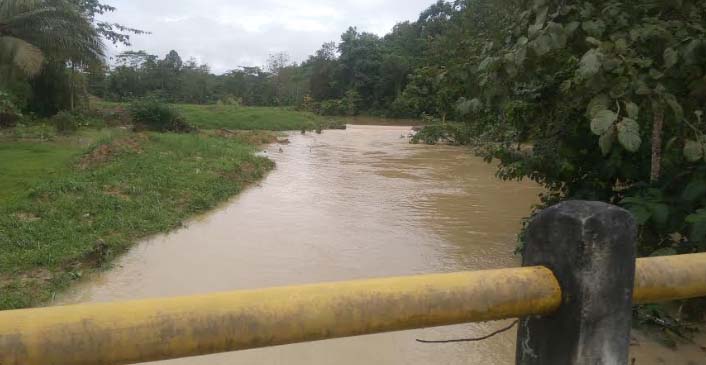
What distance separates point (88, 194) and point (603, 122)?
318 inches

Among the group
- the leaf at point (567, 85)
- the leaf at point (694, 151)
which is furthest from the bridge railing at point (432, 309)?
the leaf at point (567, 85)

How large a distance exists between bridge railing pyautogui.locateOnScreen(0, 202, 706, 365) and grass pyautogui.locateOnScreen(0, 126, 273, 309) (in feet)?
15.5

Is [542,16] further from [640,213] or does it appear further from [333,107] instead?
[333,107]

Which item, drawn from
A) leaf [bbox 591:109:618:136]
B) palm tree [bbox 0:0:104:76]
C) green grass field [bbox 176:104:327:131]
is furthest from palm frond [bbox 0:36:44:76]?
leaf [bbox 591:109:618:136]

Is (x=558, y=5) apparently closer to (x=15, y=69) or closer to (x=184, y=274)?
(x=184, y=274)

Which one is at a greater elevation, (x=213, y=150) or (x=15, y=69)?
(x=15, y=69)

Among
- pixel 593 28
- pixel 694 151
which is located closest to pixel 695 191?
pixel 694 151

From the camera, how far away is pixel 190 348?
1.01 m

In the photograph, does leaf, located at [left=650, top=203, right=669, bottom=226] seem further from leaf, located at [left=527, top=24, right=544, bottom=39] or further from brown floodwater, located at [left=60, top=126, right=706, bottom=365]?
brown floodwater, located at [left=60, top=126, right=706, bottom=365]

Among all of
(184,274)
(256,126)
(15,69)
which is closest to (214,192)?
(184,274)

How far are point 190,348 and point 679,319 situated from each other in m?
4.28

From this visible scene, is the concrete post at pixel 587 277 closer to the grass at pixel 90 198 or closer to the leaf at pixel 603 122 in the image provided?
the leaf at pixel 603 122

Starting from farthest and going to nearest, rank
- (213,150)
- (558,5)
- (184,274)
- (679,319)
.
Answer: (213,150) → (184,274) → (679,319) → (558,5)

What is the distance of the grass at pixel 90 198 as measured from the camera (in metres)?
5.92
